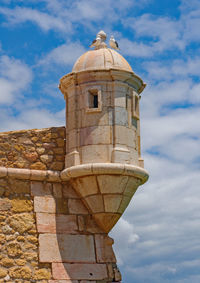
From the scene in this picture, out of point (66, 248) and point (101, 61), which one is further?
point (101, 61)

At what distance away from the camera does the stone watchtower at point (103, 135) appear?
1170 cm

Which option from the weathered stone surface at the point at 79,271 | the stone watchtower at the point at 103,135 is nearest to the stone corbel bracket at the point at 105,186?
the stone watchtower at the point at 103,135

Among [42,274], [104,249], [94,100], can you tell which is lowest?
[42,274]

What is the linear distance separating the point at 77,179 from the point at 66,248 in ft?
4.39

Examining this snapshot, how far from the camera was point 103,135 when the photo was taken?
11.9 meters

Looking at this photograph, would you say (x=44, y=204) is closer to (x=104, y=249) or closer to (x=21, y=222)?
(x=21, y=222)

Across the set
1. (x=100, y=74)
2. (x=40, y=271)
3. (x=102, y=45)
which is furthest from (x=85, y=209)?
(x=102, y=45)

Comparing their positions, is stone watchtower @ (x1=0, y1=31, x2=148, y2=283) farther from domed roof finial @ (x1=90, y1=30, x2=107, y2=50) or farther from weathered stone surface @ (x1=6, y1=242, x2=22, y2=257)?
domed roof finial @ (x1=90, y1=30, x2=107, y2=50)

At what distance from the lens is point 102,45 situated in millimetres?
12961

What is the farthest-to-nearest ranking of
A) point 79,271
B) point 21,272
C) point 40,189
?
point 40,189, point 79,271, point 21,272

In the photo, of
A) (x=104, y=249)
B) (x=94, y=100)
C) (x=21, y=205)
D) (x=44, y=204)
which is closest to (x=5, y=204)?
(x=21, y=205)

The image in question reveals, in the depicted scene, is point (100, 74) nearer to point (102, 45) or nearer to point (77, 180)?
point (102, 45)

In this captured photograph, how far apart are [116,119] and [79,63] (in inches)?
57.7

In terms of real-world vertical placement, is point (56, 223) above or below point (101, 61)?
below
